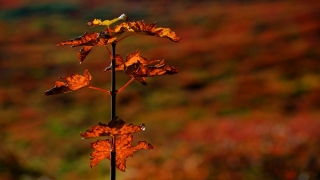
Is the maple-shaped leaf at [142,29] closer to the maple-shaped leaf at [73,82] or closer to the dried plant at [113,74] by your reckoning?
the dried plant at [113,74]

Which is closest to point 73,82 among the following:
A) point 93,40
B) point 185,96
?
point 93,40

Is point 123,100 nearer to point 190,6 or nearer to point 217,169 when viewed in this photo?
point 217,169

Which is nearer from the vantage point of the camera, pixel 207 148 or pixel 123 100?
pixel 207 148

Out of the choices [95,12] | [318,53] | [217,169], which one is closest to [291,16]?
[318,53]

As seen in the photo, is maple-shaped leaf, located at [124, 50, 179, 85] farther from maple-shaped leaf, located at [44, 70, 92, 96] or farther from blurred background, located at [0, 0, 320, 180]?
blurred background, located at [0, 0, 320, 180]

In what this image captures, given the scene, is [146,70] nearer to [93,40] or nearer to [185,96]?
[93,40]

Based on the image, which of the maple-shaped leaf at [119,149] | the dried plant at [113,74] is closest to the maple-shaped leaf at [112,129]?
the dried plant at [113,74]

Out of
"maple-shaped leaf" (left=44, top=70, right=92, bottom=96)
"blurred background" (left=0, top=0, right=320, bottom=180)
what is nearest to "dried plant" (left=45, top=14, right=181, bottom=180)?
"maple-shaped leaf" (left=44, top=70, right=92, bottom=96)
